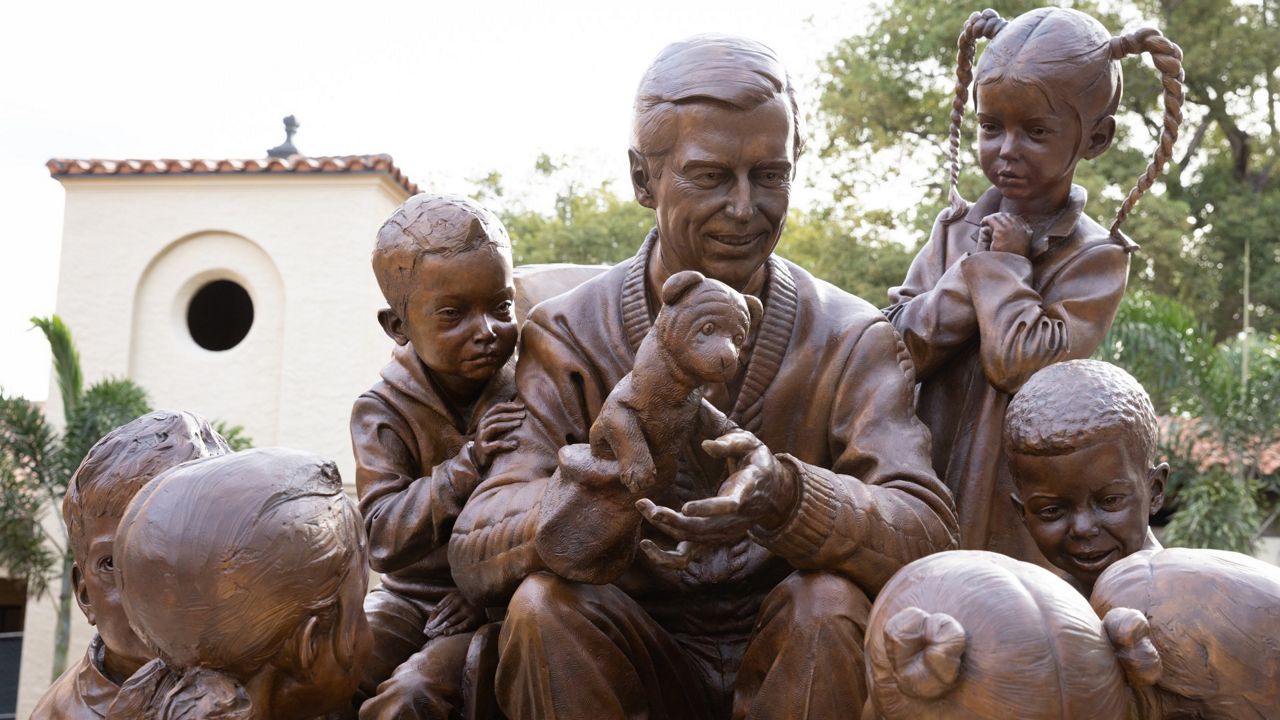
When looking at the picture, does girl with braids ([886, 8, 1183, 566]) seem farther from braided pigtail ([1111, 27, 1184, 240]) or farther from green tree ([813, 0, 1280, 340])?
green tree ([813, 0, 1280, 340])

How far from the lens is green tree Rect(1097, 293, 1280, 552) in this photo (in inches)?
477

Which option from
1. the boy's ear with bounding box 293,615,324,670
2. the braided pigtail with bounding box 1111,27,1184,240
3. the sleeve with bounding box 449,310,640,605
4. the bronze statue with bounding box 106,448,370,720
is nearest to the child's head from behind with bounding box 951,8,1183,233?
the braided pigtail with bounding box 1111,27,1184,240

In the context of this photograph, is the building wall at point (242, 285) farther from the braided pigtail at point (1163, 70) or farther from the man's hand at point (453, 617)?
the braided pigtail at point (1163, 70)

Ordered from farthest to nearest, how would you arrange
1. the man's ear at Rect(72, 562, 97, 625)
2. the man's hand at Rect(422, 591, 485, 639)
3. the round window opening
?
1. the round window opening
2. the man's hand at Rect(422, 591, 485, 639)
3. the man's ear at Rect(72, 562, 97, 625)

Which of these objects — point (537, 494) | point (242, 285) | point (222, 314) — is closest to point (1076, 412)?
point (537, 494)

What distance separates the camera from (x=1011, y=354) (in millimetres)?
3637

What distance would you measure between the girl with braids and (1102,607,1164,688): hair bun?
56.8 inches

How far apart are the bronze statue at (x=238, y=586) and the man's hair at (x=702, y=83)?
113 centimetres

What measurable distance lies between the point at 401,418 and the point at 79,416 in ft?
37.2

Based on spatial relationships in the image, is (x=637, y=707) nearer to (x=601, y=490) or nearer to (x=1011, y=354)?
(x=601, y=490)

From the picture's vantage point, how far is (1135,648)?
2240mm

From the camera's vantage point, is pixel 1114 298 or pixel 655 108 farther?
pixel 1114 298

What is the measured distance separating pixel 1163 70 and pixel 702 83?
145cm

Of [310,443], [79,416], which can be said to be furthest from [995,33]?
[310,443]
